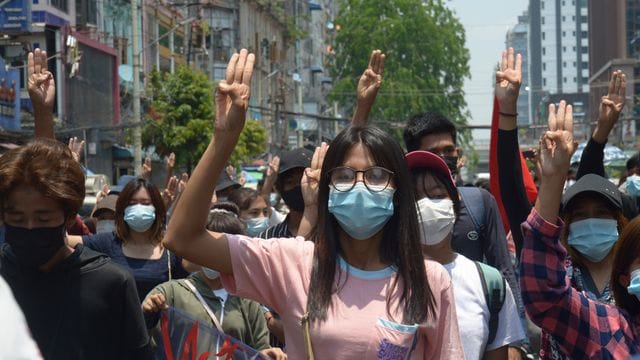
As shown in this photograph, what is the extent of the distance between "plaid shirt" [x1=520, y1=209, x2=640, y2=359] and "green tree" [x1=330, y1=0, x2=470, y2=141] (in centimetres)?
6137

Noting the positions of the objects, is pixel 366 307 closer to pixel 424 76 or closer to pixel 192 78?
pixel 192 78

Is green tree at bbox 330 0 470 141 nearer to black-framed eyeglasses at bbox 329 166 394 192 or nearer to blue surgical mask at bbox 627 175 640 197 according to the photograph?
blue surgical mask at bbox 627 175 640 197

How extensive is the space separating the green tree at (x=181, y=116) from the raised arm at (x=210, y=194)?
3745cm

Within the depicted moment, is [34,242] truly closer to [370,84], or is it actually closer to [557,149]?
[557,149]

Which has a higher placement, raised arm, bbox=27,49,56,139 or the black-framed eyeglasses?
raised arm, bbox=27,49,56,139

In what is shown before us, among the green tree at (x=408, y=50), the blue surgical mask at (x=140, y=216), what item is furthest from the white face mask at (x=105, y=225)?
the green tree at (x=408, y=50)

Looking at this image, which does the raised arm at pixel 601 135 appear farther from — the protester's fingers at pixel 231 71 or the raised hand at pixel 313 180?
the protester's fingers at pixel 231 71

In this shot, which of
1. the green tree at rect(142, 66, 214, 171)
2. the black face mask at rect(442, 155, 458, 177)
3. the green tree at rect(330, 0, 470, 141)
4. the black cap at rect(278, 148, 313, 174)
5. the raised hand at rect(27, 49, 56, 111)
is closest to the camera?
the raised hand at rect(27, 49, 56, 111)

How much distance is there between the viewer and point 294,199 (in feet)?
20.9

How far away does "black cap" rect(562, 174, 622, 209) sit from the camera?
14.5 feet

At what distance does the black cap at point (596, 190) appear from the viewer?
14.5 feet

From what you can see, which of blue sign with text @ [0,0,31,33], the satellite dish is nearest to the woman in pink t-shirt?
blue sign with text @ [0,0,31,33]

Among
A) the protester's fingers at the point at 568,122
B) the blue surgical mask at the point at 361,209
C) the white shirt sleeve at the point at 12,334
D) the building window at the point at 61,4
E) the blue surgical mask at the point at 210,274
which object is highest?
the building window at the point at 61,4

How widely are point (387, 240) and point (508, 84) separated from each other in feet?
5.01
